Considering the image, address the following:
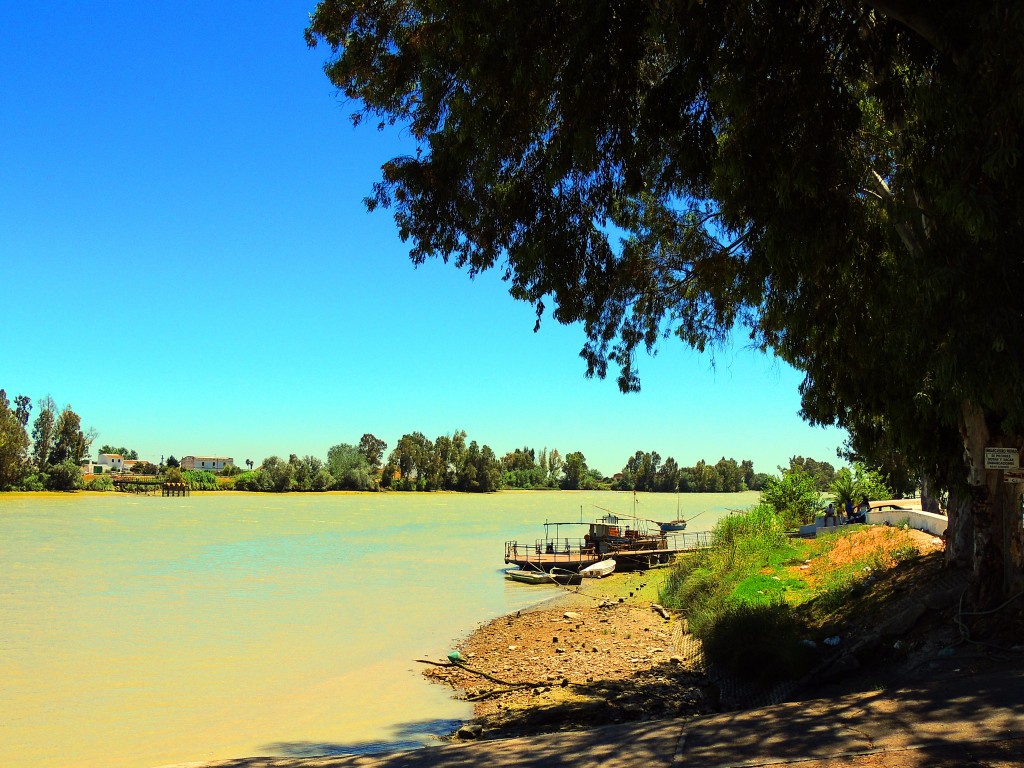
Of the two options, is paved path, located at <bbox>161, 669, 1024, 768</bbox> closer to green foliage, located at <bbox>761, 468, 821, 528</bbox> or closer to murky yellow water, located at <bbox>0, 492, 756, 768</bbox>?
murky yellow water, located at <bbox>0, 492, 756, 768</bbox>

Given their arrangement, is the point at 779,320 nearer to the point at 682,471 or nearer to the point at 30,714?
the point at 30,714

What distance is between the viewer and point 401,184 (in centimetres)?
991

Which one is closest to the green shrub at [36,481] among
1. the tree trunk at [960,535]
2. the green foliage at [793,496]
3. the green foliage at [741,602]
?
the green foliage at [793,496]

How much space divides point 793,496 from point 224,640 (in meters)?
27.1

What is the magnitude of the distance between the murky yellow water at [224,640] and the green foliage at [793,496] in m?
13.6

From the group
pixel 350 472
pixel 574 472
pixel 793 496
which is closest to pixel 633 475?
pixel 574 472

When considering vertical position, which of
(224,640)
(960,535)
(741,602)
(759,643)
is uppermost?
(960,535)

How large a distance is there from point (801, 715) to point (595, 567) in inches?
1051

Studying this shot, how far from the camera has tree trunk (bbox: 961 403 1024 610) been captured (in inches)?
386

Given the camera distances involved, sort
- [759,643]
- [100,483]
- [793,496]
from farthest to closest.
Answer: [100,483] < [793,496] < [759,643]

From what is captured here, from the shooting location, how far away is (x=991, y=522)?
32.8 ft

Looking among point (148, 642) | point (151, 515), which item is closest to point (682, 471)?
point (151, 515)

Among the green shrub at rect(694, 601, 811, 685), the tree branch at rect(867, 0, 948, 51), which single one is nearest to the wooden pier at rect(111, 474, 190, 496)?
the green shrub at rect(694, 601, 811, 685)

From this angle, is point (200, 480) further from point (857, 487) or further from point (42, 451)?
point (857, 487)
